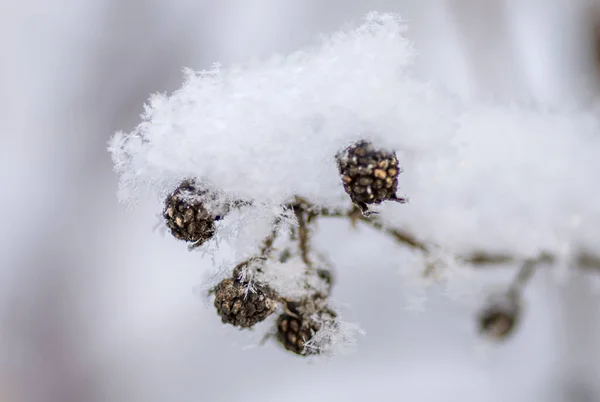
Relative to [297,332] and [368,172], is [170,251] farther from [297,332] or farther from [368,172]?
[368,172]

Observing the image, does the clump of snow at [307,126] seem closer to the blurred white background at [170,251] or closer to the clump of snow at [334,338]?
Result: the clump of snow at [334,338]

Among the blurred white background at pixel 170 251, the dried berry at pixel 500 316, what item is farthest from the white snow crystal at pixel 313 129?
the blurred white background at pixel 170 251

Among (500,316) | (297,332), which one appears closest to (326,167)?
(297,332)

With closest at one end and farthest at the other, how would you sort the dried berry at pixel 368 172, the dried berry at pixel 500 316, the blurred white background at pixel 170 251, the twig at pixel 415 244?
1. the dried berry at pixel 368 172
2. the twig at pixel 415 244
3. the dried berry at pixel 500 316
4. the blurred white background at pixel 170 251

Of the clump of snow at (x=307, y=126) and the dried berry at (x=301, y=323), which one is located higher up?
the clump of snow at (x=307, y=126)

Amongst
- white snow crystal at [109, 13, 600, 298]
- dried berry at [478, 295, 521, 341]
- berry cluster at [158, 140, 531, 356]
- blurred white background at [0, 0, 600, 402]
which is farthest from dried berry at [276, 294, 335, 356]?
blurred white background at [0, 0, 600, 402]

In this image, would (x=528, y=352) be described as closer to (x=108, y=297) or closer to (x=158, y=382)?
(x=158, y=382)

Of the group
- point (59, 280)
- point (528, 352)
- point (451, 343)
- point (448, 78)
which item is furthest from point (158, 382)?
point (448, 78)
